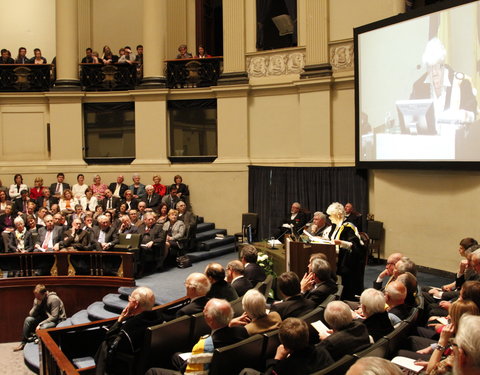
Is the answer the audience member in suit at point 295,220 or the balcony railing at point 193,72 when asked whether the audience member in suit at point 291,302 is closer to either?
the audience member in suit at point 295,220

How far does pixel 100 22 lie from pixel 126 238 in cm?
801

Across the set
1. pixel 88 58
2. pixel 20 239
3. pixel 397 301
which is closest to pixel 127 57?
pixel 88 58

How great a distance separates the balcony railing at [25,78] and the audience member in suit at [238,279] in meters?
9.99

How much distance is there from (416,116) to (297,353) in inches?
270

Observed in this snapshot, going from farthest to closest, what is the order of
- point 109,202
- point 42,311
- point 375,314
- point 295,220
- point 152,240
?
point 109,202 → point 295,220 → point 152,240 → point 42,311 → point 375,314

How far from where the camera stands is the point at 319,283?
203 inches

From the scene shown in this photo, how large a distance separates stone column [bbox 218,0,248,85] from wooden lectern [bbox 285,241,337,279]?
6.86 metres

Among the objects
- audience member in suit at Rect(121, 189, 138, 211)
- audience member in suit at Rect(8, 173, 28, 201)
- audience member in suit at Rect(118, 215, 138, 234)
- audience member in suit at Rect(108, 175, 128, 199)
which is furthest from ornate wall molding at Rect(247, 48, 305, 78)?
audience member in suit at Rect(8, 173, 28, 201)

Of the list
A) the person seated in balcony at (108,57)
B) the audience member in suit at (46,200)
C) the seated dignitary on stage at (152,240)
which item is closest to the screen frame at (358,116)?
the seated dignitary on stage at (152,240)

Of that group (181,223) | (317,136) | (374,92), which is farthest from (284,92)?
(181,223)

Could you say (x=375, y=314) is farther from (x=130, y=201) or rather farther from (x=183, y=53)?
(x=183, y=53)

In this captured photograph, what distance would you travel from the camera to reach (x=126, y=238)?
947cm

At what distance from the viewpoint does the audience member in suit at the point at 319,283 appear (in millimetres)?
5035

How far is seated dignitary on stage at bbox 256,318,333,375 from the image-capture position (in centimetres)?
315
